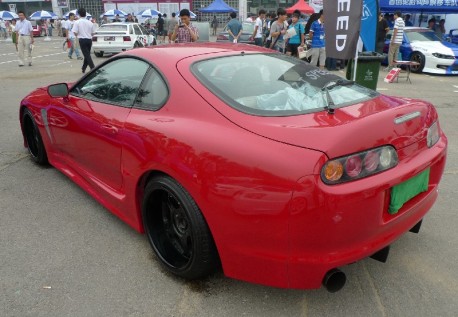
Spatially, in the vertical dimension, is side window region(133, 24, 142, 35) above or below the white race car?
above

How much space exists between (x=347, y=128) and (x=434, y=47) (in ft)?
38.1

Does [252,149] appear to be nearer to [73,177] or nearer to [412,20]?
[73,177]

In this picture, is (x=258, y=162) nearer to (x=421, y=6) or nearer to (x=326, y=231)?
(x=326, y=231)

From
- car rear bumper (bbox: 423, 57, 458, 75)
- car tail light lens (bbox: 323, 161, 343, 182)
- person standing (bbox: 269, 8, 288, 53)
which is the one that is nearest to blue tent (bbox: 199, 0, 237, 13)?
person standing (bbox: 269, 8, 288, 53)

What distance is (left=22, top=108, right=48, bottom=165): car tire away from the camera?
13.9ft

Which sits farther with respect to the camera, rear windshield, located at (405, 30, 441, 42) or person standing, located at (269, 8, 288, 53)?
rear windshield, located at (405, 30, 441, 42)

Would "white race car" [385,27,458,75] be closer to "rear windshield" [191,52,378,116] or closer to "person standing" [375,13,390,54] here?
"person standing" [375,13,390,54]

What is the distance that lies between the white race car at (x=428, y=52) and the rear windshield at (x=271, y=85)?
33.7 feet

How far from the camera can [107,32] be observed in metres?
16.1

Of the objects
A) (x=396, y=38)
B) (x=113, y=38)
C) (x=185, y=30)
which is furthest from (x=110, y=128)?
(x=113, y=38)

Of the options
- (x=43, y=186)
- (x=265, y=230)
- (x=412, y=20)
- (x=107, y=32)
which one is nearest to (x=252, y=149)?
(x=265, y=230)

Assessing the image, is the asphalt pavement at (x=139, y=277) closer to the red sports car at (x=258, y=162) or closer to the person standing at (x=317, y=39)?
the red sports car at (x=258, y=162)

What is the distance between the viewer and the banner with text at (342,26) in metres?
4.63

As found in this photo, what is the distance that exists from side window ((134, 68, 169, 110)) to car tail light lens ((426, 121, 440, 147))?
1635 mm
